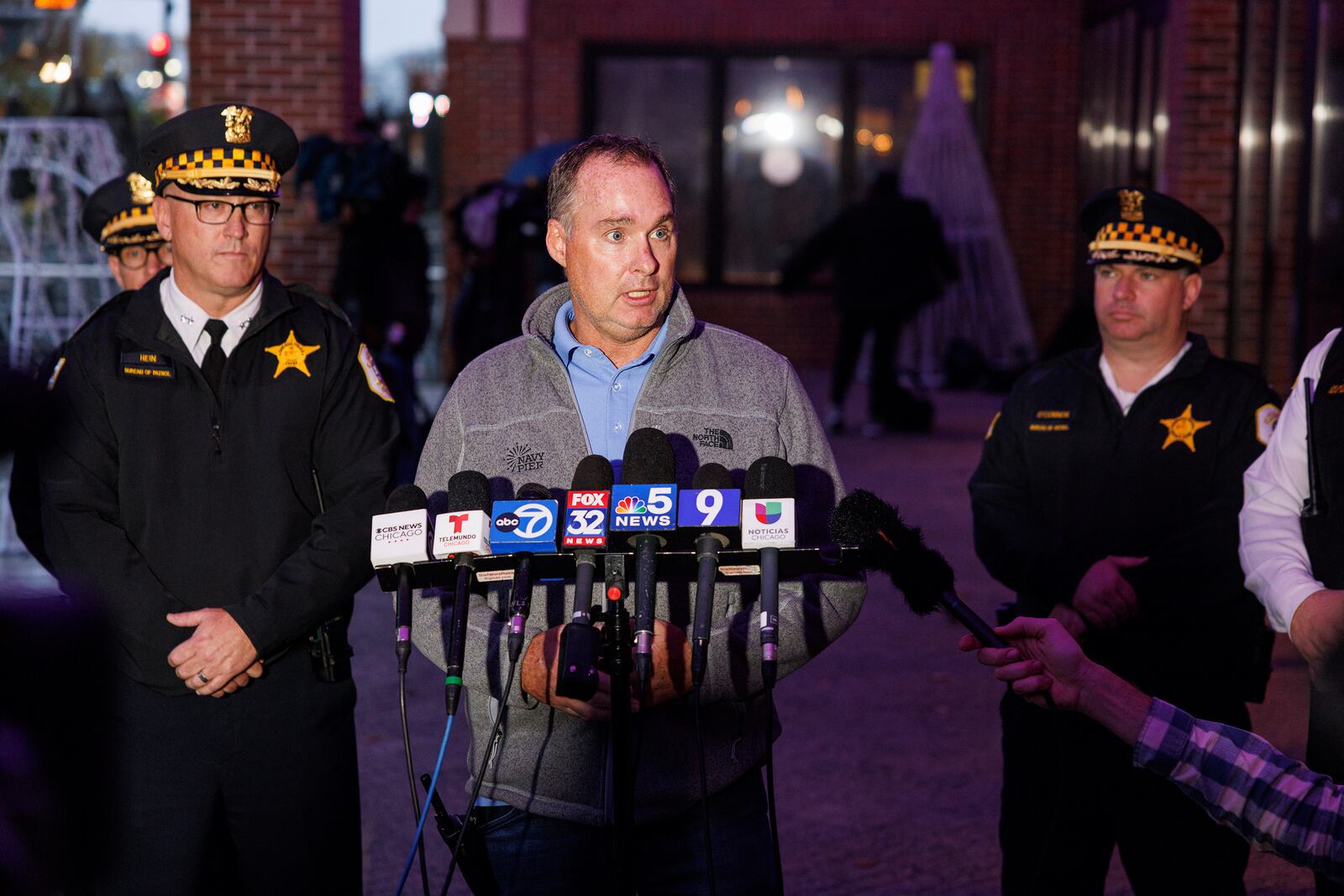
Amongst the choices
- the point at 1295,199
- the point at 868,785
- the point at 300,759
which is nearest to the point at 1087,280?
the point at 1295,199

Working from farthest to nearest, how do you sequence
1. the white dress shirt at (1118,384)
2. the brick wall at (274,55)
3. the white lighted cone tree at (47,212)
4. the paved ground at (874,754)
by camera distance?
1. the brick wall at (274,55)
2. the white lighted cone tree at (47,212)
3. the paved ground at (874,754)
4. the white dress shirt at (1118,384)

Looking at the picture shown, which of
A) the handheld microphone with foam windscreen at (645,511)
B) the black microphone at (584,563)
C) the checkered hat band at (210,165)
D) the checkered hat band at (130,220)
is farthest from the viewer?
the checkered hat band at (130,220)

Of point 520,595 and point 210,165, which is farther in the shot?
point 210,165

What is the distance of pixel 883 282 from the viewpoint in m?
13.4

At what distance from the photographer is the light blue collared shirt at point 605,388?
2.99 metres

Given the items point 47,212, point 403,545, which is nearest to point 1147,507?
point 403,545

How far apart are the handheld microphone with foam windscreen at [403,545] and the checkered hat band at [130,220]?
101 inches

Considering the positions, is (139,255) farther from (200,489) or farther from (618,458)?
(618,458)

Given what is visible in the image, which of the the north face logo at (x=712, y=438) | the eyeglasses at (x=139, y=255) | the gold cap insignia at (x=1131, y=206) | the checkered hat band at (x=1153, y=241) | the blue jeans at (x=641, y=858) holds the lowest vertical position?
the blue jeans at (x=641, y=858)

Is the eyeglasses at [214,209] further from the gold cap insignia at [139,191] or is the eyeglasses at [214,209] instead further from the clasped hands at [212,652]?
the gold cap insignia at [139,191]

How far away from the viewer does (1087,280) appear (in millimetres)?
16766

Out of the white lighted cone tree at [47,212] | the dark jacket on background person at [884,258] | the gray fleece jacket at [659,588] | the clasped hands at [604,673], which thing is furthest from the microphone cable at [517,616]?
the dark jacket on background person at [884,258]

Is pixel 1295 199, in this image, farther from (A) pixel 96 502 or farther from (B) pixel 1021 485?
(A) pixel 96 502

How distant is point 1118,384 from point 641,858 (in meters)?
1.94
